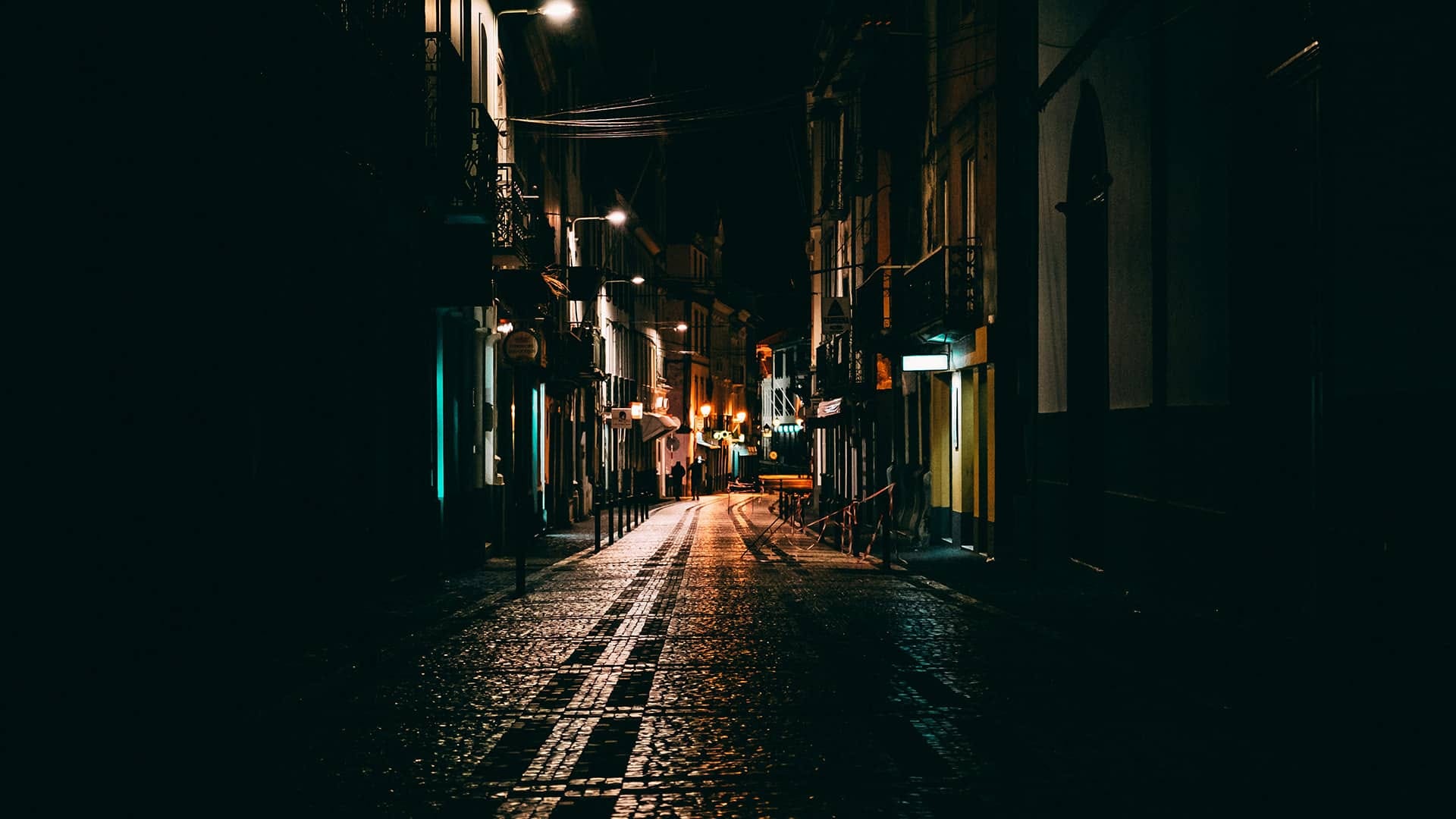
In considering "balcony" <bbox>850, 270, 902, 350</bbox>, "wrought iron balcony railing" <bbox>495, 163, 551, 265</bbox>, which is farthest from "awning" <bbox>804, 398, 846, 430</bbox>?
"wrought iron balcony railing" <bbox>495, 163, 551, 265</bbox>

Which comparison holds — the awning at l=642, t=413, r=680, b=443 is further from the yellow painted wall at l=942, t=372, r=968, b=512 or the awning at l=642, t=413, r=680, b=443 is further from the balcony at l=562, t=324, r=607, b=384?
the yellow painted wall at l=942, t=372, r=968, b=512

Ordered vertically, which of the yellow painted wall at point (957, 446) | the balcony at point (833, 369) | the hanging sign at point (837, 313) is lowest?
the yellow painted wall at point (957, 446)

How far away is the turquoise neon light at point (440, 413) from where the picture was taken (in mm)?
20516

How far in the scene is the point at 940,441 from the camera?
2853cm

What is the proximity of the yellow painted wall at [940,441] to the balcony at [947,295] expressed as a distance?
164cm

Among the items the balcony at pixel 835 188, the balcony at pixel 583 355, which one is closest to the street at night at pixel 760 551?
the balcony at pixel 583 355

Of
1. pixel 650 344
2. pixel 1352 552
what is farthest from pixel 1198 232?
pixel 650 344

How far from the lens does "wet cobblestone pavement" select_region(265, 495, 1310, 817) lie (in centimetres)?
625

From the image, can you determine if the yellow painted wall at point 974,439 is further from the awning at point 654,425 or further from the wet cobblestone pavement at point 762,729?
the awning at point 654,425

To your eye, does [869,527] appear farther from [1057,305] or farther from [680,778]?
[680,778]

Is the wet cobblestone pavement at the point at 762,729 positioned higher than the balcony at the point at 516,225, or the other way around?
the balcony at the point at 516,225

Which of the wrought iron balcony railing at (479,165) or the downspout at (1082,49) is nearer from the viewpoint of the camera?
the downspout at (1082,49)

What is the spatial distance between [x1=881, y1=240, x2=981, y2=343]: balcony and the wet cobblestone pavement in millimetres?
11441

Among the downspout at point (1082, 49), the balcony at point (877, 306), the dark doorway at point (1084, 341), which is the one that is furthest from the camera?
the balcony at point (877, 306)
